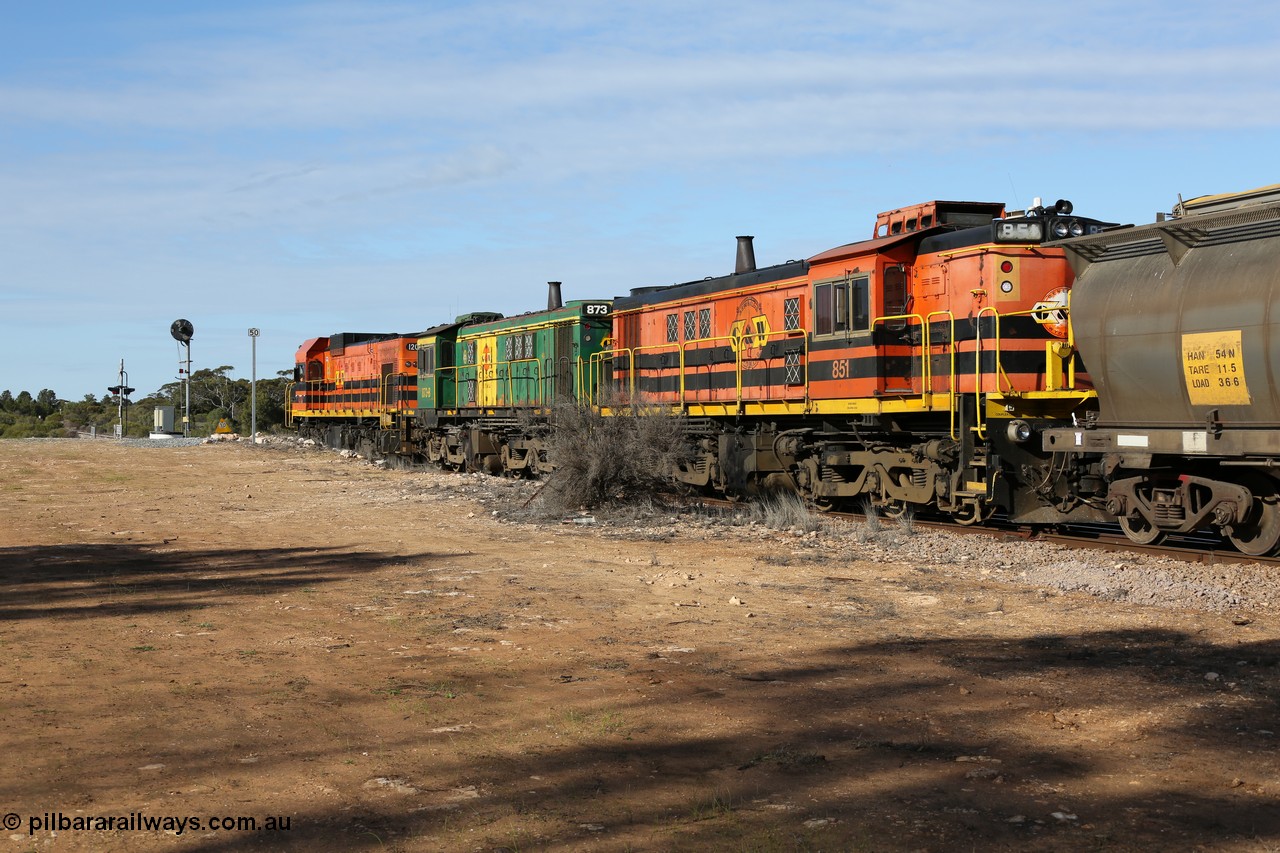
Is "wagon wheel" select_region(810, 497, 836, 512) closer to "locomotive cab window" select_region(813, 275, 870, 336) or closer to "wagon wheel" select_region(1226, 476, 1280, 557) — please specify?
"locomotive cab window" select_region(813, 275, 870, 336)

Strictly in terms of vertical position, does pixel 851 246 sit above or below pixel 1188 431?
above

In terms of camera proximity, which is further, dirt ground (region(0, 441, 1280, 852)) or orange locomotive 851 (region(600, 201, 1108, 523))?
orange locomotive 851 (region(600, 201, 1108, 523))

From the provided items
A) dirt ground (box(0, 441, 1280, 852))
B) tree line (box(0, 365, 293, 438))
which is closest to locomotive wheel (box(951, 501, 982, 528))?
dirt ground (box(0, 441, 1280, 852))

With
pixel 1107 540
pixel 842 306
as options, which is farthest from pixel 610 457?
pixel 1107 540

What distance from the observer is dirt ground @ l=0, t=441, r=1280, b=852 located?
5.19 meters

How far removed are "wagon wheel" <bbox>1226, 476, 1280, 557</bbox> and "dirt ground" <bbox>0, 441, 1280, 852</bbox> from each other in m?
2.49

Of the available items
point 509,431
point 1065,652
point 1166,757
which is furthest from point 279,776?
point 509,431

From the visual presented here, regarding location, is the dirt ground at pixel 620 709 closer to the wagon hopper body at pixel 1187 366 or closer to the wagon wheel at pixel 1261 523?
the wagon hopper body at pixel 1187 366

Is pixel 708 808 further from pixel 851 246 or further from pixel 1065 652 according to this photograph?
pixel 851 246

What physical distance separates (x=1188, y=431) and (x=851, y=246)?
19.9 feet

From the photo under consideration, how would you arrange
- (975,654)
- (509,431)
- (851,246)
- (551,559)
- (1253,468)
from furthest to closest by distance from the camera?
(509,431) → (851,246) → (551,559) → (1253,468) → (975,654)

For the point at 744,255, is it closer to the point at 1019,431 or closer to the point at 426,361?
the point at 1019,431

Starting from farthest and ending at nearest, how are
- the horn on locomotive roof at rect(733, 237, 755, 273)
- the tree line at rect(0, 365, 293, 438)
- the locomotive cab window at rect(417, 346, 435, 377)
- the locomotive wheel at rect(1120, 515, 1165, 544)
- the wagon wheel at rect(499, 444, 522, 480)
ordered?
the tree line at rect(0, 365, 293, 438)
the locomotive cab window at rect(417, 346, 435, 377)
the wagon wheel at rect(499, 444, 522, 480)
the horn on locomotive roof at rect(733, 237, 755, 273)
the locomotive wheel at rect(1120, 515, 1165, 544)

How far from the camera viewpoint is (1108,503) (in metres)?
13.4
